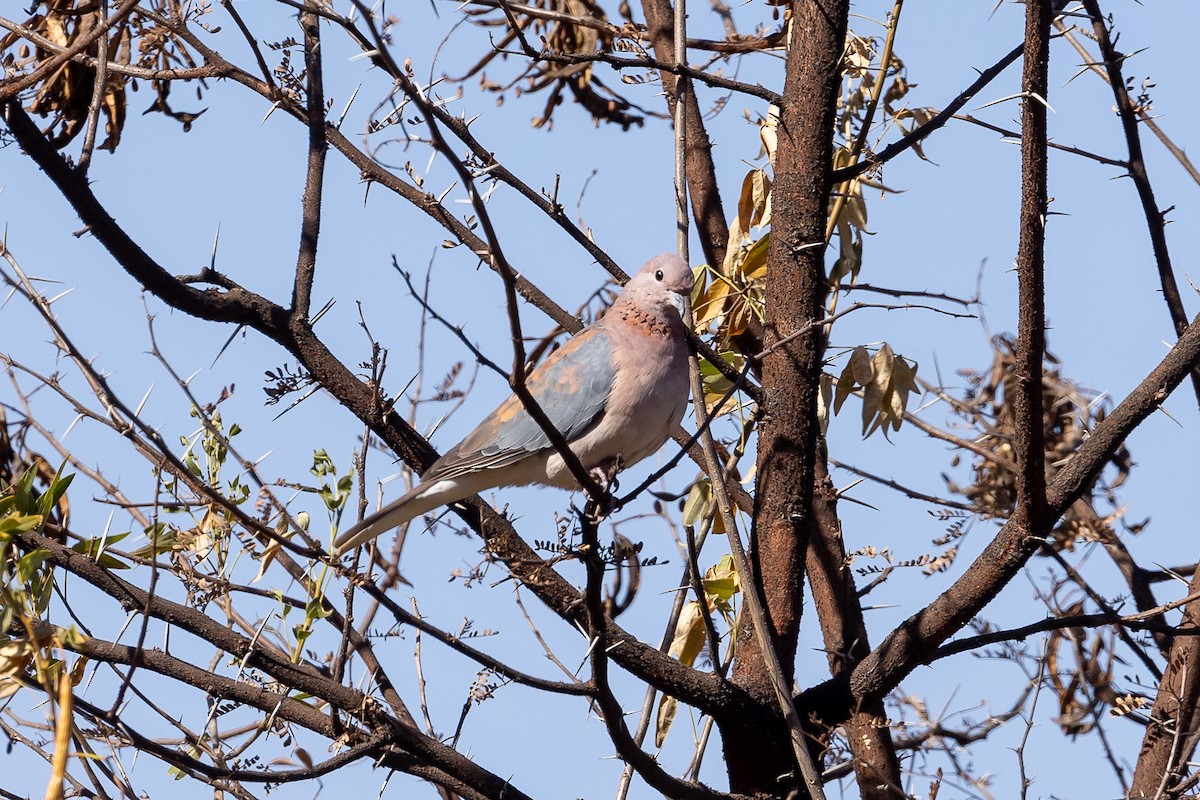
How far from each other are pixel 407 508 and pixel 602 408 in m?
0.70

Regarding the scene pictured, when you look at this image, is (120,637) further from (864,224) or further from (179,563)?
(864,224)

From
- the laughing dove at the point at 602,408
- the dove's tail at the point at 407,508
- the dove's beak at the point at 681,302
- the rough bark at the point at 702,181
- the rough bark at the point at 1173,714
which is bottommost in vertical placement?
the rough bark at the point at 1173,714

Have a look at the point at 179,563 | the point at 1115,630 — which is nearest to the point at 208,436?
the point at 179,563

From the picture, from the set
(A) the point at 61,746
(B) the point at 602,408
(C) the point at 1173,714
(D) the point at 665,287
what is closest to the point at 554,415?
(B) the point at 602,408

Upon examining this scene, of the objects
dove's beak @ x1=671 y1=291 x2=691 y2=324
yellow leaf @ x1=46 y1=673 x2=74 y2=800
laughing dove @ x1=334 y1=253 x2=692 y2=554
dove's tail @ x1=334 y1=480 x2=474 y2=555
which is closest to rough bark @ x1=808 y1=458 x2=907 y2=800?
laughing dove @ x1=334 y1=253 x2=692 y2=554

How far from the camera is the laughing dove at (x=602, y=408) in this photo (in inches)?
159

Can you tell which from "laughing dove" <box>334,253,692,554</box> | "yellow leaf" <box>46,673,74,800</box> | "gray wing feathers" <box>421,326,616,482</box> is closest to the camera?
"yellow leaf" <box>46,673,74,800</box>

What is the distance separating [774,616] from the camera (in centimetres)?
390

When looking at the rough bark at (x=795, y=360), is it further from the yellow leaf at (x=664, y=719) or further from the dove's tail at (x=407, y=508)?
the dove's tail at (x=407, y=508)

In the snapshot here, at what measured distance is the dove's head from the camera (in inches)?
159

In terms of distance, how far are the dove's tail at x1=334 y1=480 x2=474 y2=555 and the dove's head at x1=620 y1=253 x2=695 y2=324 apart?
0.84m

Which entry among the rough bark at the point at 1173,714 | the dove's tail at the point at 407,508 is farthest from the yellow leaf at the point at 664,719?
the rough bark at the point at 1173,714

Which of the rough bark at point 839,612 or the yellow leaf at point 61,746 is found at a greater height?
the rough bark at point 839,612

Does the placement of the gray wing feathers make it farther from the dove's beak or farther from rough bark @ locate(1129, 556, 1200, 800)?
rough bark @ locate(1129, 556, 1200, 800)
